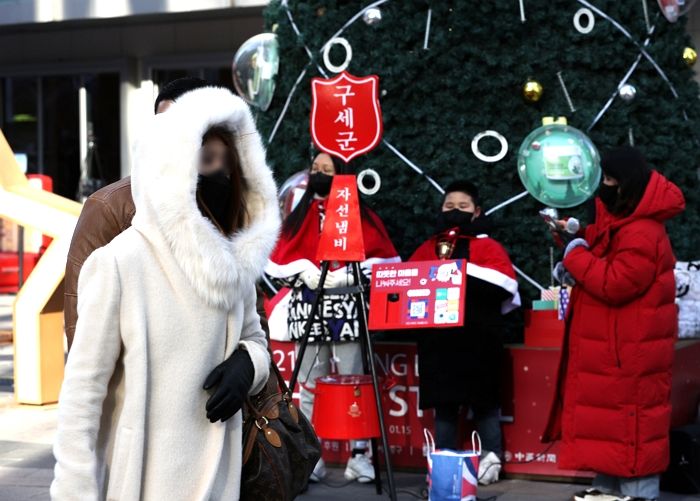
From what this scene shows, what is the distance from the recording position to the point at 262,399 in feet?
10.1

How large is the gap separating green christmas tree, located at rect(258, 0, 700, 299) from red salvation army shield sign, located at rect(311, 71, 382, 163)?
3.60 ft

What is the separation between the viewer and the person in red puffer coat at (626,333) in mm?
5645

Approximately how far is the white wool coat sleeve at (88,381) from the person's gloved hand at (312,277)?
3775 mm

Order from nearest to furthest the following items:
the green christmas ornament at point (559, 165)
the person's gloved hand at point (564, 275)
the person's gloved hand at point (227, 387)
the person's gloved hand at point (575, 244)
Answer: the person's gloved hand at point (227, 387), the person's gloved hand at point (575, 244), the person's gloved hand at point (564, 275), the green christmas ornament at point (559, 165)

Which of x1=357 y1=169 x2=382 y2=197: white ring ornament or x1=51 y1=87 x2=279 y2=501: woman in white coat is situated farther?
x1=357 y1=169 x2=382 y2=197: white ring ornament

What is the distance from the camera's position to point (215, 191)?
2.98 m

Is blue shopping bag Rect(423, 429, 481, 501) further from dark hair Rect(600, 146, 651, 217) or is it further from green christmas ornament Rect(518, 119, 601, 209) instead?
green christmas ornament Rect(518, 119, 601, 209)

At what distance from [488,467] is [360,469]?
2.35ft

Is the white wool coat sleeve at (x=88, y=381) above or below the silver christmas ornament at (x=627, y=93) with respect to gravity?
below

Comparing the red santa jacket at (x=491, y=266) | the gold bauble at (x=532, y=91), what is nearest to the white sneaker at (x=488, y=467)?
the red santa jacket at (x=491, y=266)

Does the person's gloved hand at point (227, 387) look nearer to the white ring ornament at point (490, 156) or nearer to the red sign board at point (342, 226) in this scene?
the red sign board at point (342, 226)

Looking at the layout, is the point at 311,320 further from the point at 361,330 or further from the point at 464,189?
the point at 464,189

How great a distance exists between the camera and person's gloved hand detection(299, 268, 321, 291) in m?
6.50

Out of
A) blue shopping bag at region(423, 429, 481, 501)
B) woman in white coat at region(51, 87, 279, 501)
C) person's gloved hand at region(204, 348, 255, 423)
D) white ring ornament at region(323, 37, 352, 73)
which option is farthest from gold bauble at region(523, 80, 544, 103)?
person's gloved hand at region(204, 348, 255, 423)
